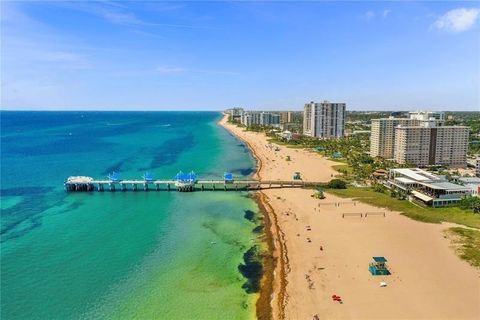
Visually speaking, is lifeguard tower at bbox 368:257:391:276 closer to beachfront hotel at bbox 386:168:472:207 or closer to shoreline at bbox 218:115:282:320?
shoreline at bbox 218:115:282:320

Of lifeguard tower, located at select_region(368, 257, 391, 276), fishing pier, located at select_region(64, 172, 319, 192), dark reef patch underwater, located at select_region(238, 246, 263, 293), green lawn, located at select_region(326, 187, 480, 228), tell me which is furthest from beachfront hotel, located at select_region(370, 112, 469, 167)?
dark reef patch underwater, located at select_region(238, 246, 263, 293)

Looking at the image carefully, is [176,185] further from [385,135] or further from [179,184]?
[385,135]

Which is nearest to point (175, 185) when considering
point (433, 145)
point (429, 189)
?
point (429, 189)

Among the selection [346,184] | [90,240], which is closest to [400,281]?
[90,240]

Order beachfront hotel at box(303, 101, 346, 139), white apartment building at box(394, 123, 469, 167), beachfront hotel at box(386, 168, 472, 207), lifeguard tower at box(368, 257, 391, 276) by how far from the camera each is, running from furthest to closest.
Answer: beachfront hotel at box(303, 101, 346, 139) < white apartment building at box(394, 123, 469, 167) < beachfront hotel at box(386, 168, 472, 207) < lifeguard tower at box(368, 257, 391, 276)

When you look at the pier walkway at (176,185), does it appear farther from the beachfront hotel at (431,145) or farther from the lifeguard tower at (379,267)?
the lifeguard tower at (379,267)

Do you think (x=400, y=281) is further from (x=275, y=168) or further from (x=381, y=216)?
(x=275, y=168)
